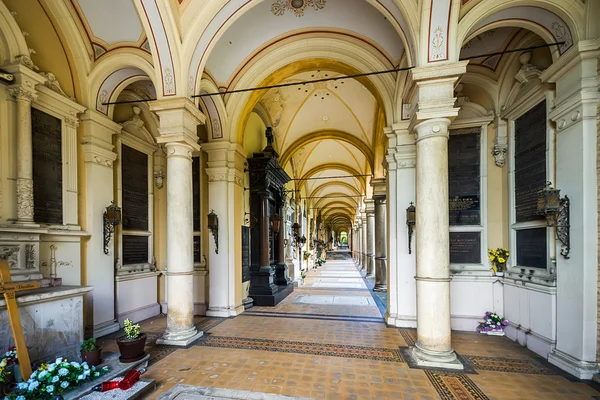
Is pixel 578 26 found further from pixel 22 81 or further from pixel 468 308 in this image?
pixel 22 81

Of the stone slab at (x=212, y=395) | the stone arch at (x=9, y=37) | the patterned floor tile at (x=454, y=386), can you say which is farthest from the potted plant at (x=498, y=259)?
the stone arch at (x=9, y=37)

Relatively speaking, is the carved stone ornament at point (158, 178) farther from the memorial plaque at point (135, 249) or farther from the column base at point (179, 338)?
the column base at point (179, 338)

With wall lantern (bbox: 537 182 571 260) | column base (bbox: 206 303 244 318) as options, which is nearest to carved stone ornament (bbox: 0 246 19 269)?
column base (bbox: 206 303 244 318)

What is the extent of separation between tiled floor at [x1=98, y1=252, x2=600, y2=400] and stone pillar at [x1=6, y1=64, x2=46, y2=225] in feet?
8.69

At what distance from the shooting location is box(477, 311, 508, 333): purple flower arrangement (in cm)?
545

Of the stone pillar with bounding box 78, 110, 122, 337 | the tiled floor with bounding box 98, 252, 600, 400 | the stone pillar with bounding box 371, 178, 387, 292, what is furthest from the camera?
the stone pillar with bounding box 371, 178, 387, 292

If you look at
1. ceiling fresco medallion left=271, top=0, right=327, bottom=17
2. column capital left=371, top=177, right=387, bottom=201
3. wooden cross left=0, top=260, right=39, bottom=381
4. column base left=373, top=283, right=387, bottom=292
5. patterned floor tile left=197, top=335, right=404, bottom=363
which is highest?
ceiling fresco medallion left=271, top=0, right=327, bottom=17

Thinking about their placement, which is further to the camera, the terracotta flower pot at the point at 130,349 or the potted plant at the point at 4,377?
the terracotta flower pot at the point at 130,349

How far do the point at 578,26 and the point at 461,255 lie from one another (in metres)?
4.06

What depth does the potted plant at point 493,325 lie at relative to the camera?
17.9ft

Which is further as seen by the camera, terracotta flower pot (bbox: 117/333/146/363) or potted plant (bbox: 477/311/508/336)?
potted plant (bbox: 477/311/508/336)

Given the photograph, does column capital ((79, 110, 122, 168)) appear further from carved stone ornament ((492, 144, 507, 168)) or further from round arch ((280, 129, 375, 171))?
carved stone ornament ((492, 144, 507, 168))

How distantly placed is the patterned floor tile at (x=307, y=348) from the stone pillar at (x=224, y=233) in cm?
160

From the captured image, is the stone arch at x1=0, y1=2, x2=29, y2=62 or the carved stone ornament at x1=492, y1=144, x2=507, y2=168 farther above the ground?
the stone arch at x1=0, y1=2, x2=29, y2=62
